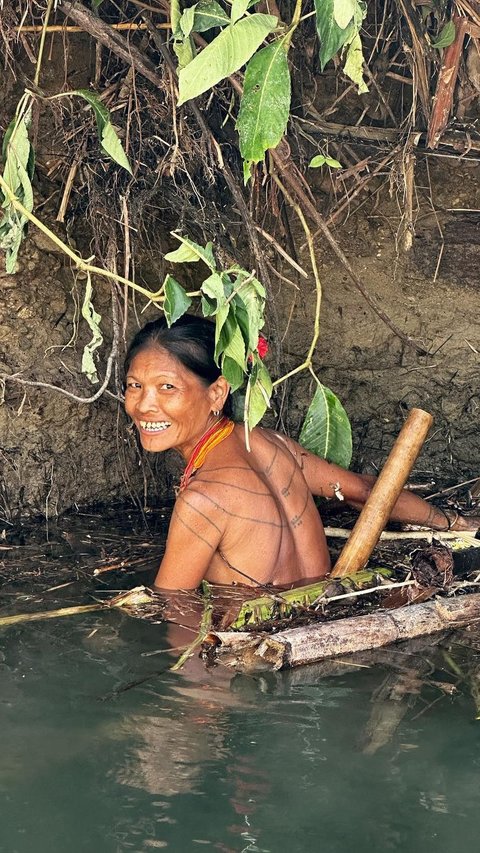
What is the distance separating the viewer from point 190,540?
11.1 ft

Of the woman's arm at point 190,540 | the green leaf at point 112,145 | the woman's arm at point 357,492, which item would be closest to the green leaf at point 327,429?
the woman's arm at point 357,492

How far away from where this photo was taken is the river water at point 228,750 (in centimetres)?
224

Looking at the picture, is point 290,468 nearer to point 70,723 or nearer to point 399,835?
point 70,723

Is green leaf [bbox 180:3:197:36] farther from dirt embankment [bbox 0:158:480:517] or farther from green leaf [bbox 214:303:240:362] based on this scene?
dirt embankment [bbox 0:158:480:517]

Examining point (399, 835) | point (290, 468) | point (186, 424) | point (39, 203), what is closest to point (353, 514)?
point (290, 468)

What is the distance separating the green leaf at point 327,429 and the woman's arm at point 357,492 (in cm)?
3

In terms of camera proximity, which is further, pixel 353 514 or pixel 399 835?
pixel 353 514

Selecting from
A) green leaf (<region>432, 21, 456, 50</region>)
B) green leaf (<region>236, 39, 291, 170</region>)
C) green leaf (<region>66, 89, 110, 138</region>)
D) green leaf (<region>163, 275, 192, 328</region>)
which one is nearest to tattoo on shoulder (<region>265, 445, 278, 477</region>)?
green leaf (<region>163, 275, 192, 328</region>)

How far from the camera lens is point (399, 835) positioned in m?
2.24

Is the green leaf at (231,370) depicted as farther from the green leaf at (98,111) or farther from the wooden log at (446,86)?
the wooden log at (446,86)

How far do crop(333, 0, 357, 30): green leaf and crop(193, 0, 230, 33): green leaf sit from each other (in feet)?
1.26

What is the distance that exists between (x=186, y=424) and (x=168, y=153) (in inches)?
41.2

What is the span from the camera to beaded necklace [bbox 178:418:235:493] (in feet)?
11.5

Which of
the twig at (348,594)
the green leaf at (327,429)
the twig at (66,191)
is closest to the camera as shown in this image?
the twig at (348,594)
